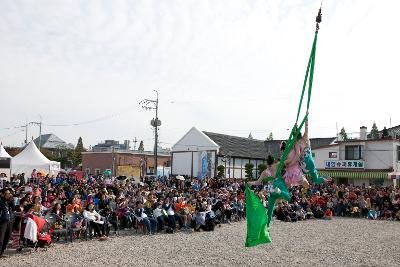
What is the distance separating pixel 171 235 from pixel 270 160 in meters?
6.96

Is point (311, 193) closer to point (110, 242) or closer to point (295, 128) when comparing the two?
point (110, 242)

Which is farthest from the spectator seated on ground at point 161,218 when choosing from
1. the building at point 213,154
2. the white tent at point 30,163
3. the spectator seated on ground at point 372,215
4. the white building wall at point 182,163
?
the white building wall at point 182,163

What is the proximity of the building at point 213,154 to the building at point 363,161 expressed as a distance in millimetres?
7370

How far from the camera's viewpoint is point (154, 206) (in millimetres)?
13617

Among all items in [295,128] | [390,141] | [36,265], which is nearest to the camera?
[295,128]

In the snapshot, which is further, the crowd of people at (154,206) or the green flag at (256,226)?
the crowd of people at (154,206)

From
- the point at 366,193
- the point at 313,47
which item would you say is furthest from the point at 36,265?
the point at 366,193

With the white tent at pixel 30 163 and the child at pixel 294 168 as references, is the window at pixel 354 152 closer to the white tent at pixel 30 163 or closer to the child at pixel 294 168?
the white tent at pixel 30 163

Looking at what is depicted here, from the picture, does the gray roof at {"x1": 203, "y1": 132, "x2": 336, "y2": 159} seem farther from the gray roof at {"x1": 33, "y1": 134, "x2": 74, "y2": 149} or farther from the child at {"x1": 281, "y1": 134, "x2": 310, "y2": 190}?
the gray roof at {"x1": 33, "y1": 134, "x2": 74, "y2": 149}

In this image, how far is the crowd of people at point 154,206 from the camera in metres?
10.8

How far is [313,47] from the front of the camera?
541cm

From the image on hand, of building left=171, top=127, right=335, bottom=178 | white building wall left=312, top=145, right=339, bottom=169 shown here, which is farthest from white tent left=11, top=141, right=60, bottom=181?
white building wall left=312, top=145, right=339, bottom=169

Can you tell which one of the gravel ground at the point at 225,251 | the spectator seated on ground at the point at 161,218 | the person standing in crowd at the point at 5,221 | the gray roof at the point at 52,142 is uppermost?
the gray roof at the point at 52,142

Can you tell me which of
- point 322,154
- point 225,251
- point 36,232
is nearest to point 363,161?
point 322,154
